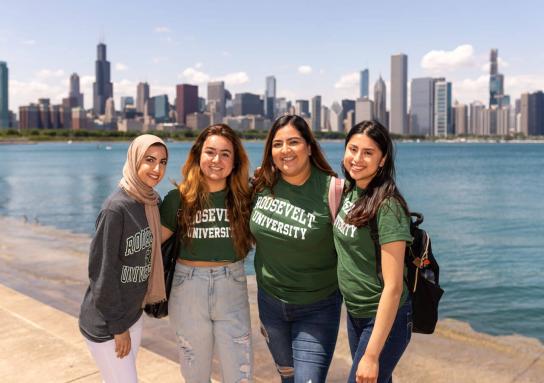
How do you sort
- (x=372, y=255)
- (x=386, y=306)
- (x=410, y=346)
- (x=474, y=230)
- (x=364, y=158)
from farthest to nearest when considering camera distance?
(x=474, y=230)
(x=410, y=346)
(x=364, y=158)
(x=372, y=255)
(x=386, y=306)

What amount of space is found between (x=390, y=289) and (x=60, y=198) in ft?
107

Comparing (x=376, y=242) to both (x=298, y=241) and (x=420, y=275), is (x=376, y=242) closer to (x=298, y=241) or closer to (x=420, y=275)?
(x=420, y=275)

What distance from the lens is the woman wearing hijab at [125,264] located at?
298cm

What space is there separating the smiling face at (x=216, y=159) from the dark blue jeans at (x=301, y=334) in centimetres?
80

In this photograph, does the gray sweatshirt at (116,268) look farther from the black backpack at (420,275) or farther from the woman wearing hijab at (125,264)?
the black backpack at (420,275)

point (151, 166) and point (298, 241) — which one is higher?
point (151, 166)

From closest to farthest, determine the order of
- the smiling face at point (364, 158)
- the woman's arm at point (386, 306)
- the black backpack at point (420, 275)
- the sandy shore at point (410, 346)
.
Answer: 1. the woman's arm at point (386, 306)
2. the black backpack at point (420, 275)
3. the smiling face at point (364, 158)
4. the sandy shore at point (410, 346)

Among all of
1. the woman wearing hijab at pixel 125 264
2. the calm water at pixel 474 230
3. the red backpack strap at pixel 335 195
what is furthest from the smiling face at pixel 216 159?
the calm water at pixel 474 230

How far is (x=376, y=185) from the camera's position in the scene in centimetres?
289

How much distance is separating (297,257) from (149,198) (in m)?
0.95

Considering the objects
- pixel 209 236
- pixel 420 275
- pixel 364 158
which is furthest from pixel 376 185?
pixel 209 236

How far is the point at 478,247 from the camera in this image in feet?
62.4

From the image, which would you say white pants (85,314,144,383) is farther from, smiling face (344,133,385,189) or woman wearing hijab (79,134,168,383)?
smiling face (344,133,385,189)

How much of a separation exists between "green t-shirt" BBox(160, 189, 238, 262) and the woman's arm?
1.06m
